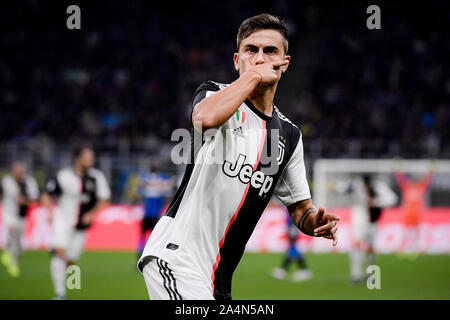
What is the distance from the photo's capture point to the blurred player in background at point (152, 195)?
16703mm

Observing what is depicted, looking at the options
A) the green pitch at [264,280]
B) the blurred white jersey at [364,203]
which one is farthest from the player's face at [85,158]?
the blurred white jersey at [364,203]

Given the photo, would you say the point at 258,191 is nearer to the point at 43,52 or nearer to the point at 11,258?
the point at 11,258

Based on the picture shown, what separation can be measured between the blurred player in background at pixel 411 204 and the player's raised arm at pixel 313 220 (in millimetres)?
17211

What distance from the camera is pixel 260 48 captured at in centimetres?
344

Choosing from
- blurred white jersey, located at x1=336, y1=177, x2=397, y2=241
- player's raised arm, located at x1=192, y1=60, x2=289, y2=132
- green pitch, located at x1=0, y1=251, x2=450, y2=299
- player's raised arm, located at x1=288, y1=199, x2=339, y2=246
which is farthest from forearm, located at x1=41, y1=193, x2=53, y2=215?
player's raised arm, located at x1=192, y1=60, x2=289, y2=132

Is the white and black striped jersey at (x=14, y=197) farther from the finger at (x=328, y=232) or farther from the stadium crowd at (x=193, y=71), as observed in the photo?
the finger at (x=328, y=232)

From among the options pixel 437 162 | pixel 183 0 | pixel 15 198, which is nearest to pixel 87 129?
pixel 15 198

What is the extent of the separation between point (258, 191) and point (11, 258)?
13.1 m

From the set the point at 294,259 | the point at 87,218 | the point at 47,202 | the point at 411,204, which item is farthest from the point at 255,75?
the point at 411,204

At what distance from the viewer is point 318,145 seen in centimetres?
2222

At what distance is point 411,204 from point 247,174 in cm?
1863

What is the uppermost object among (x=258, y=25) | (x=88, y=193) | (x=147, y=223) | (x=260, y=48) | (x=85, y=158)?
(x=258, y=25)

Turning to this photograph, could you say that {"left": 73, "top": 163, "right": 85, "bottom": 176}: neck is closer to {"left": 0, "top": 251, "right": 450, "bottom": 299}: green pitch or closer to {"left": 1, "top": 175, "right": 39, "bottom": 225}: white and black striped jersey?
{"left": 0, "top": 251, "right": 450, "bottom": 299}: green pitch

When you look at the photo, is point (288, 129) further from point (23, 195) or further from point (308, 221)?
point (23, 195)
